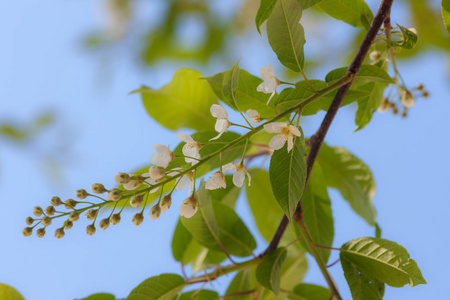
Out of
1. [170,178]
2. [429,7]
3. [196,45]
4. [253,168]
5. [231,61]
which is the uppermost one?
[196,45]

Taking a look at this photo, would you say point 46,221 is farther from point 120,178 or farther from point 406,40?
point 406,40

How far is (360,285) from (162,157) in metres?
0.40

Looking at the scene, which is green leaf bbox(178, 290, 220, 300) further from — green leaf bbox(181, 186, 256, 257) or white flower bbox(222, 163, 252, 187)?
white flower bbox(222, 163, 252, 187)

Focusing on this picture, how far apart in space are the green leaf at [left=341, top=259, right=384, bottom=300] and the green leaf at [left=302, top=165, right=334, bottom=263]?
0.48 feet

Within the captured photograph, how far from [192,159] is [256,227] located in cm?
48

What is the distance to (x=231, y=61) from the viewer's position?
187 cm

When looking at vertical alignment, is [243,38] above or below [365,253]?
above

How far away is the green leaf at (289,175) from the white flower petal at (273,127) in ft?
0.09

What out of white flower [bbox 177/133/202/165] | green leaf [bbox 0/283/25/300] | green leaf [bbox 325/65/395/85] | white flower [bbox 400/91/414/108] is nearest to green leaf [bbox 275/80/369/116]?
green leaf [bbox 325/65/395/85]

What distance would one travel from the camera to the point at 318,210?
3.08ft

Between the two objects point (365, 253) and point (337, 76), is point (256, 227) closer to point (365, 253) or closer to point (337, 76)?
point (365, 253)

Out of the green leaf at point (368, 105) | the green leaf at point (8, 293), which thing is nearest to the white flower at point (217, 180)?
the green leaf at point (368, 105)

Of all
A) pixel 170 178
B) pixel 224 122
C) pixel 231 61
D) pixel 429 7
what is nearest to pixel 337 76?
pixel 224 122

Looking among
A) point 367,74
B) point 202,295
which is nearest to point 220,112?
point 367,74
